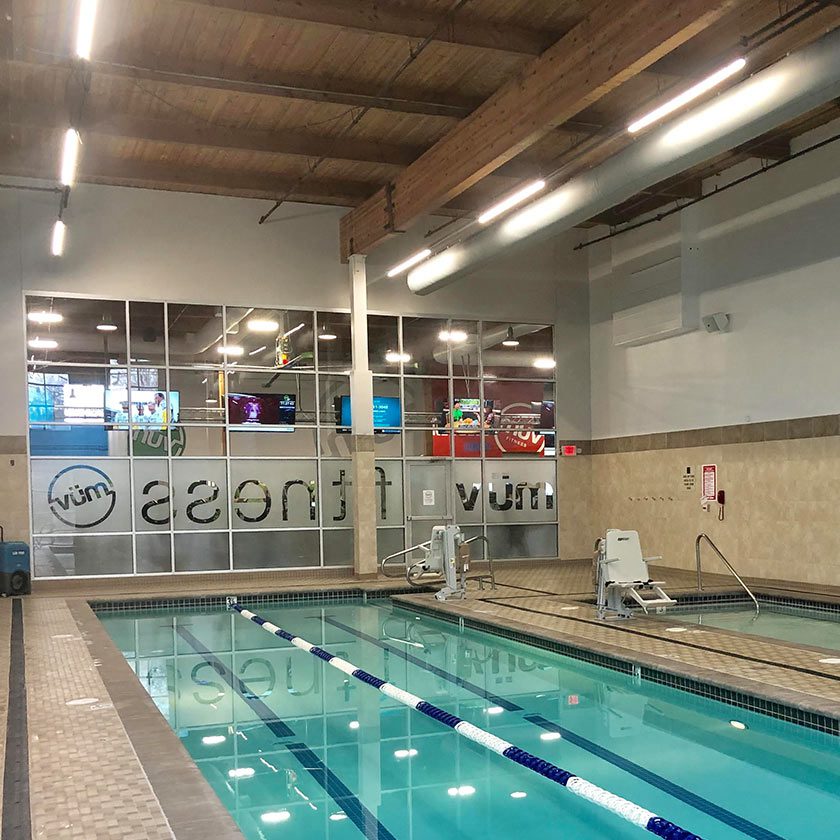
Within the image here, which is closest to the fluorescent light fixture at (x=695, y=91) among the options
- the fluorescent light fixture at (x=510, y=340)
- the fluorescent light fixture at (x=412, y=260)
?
the fluorescent light fixture at (x=412, y=260)

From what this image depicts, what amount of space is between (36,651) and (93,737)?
3.01 metres

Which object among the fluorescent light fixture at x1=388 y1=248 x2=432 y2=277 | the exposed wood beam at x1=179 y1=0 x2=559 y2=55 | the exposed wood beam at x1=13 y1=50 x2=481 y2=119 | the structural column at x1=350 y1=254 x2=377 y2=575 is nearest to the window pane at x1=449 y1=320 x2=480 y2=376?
the structural column at x1=350 y1=254 x2=377 y2=575

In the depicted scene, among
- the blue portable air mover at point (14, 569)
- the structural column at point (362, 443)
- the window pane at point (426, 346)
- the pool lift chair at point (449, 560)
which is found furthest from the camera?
the window pane at point (426, 346)

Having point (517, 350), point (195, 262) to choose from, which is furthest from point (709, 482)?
point (195, 262)

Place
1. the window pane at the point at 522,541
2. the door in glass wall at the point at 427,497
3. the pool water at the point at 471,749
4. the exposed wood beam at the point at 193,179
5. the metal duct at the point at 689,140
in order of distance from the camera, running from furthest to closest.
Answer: the window pane at the point at 522,541 < the door in glass wall at the point at 427,497 < the exposed wood beam at the point at 193,179 < the metal duct at the point at 689,140 < the pool water at the point at 471,749

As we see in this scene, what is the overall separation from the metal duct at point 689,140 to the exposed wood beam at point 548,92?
649 millimetres

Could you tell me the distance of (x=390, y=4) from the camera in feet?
27.8

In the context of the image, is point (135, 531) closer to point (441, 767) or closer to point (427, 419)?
point (427, 419)

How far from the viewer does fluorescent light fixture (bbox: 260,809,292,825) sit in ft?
13.4

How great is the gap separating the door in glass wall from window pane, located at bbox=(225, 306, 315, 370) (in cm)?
233

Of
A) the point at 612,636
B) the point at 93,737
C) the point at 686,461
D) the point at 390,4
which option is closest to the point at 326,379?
the point at 686,461

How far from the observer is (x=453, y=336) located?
15.0 meters

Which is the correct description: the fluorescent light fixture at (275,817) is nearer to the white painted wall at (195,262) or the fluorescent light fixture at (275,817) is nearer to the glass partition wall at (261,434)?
the glass partition wall at (261,434)

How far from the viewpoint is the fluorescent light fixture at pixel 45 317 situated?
12656 mm
